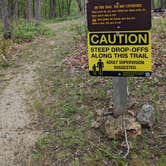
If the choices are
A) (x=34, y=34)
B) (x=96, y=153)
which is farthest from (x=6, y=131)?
(x=34, y=34)

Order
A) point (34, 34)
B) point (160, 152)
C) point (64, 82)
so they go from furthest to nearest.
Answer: point (34, 34)
point (64, 82)
point (160, 152)

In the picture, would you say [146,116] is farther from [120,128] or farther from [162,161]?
[162,161]

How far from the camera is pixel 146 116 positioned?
5.20 m

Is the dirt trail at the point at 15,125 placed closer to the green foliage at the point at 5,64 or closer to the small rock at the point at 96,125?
the small rock at the point at 96,125

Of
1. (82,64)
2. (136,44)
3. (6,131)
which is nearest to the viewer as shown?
(136,44)

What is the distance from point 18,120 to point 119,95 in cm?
192

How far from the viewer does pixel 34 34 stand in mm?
13555

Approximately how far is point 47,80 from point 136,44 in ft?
A: 10.9

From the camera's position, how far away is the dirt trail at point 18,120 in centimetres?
510

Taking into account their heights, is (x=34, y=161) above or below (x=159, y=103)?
below

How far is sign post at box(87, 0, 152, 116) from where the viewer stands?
4.42 metres

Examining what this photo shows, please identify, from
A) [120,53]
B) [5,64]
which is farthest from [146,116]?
[5,64]

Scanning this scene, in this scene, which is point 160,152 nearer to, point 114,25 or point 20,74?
point 114,25

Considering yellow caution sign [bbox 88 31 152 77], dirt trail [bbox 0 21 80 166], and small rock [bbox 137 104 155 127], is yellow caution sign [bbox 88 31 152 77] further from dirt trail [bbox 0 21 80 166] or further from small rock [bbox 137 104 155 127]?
dirt trail [bbox 0 21 80 166]
